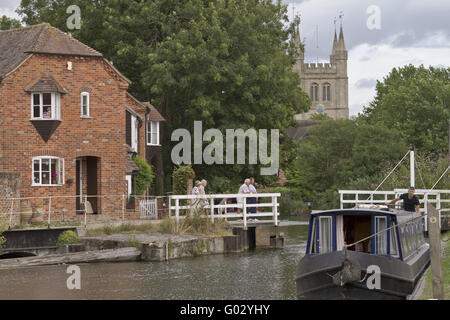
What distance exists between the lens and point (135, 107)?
1715 inches

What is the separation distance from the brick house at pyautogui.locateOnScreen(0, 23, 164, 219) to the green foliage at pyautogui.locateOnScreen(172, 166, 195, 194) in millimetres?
2845

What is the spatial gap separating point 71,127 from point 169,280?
14.0m

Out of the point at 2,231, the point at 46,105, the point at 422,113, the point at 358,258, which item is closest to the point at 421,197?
the point at 46,105

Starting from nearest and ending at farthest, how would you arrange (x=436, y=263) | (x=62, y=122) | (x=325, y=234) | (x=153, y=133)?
(x=436, y=263) → (x=325, y=234) → (x=62, y=122) → (x=153, y=133)

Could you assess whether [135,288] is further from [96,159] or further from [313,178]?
[313,178]

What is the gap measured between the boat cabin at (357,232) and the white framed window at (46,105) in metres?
17.6

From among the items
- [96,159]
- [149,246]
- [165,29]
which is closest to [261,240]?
[96,159]

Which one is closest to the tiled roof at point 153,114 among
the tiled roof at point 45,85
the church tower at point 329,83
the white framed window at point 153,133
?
the white framed window at point 153,133

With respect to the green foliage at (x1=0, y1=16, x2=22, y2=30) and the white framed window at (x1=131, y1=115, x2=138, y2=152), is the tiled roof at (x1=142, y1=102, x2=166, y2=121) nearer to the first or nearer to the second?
the white framed window at (x1=131, y1=115, x2=138, y2=152)

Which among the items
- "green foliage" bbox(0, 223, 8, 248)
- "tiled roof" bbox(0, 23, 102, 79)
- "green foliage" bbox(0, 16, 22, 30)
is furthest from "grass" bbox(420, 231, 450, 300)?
"green foliage" bbox(0, 16, 22, 30)

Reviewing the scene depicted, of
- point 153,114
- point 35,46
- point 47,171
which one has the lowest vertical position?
point 47,171

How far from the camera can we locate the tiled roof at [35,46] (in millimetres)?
34312

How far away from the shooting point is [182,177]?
125 feet

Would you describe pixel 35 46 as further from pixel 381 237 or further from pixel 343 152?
pixel 343 152
